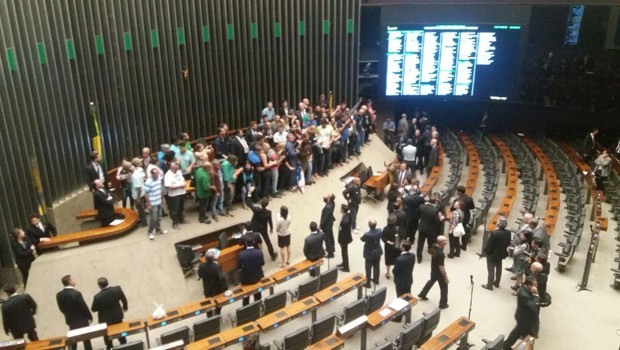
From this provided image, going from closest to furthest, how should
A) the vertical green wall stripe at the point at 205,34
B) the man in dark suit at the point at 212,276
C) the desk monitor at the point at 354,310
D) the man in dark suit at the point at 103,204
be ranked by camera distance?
the desk monitor at the point at 354,310, the man in dark suit at the point at 212,276, the man in dark suit at the point at 103,204, the vertical green wall stripe at the point at 205,34

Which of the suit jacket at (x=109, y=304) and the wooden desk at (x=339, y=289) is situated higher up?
the suit jacket at (x=109, y=304)

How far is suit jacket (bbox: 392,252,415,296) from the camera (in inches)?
337

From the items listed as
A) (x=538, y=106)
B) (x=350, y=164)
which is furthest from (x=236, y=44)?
(x=538, y=106)

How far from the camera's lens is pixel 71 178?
1147 cm

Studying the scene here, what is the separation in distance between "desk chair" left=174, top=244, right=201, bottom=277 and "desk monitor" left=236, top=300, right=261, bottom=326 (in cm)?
196

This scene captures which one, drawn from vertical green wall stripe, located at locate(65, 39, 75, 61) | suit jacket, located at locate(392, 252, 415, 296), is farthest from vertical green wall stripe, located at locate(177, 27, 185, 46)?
suit jacket, located at locate(392, 252, 415, 296)

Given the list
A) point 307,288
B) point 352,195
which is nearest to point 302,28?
point 352,195

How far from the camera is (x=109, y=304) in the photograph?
7785 millimetres

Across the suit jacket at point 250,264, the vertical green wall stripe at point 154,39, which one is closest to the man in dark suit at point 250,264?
the suit jacket at point 250,264

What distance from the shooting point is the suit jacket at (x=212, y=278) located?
8438mm

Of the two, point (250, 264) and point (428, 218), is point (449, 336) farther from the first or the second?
point (250, 264)

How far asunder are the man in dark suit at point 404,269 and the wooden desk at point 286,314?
1341 millimetres

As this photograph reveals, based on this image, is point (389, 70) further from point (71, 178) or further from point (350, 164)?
point (71, 178)

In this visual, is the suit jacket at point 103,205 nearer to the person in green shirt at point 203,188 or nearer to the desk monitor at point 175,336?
the person in green shirt at point 203,188
